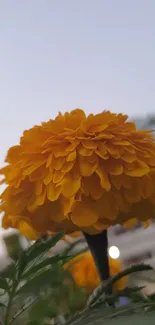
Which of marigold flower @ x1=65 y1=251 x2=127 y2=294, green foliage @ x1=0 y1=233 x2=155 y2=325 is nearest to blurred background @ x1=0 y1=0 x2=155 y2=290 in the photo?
marigold flower @ x1=65 y1=251 x2=127 y2=294

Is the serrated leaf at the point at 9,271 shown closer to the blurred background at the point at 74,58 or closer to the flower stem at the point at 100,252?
the flower stem at the point at 100,252

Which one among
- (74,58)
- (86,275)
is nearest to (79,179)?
(86,275)

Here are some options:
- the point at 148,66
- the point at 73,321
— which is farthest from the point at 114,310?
the point at 148,66

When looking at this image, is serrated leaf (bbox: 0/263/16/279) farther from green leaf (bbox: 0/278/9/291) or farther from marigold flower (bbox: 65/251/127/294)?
marigold flower (bbox: 65/251/127/294)

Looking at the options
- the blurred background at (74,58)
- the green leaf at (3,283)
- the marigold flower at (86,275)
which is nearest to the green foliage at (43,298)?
the green leaf at (3,283)

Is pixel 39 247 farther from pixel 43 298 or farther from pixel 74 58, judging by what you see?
pixel 74 58
